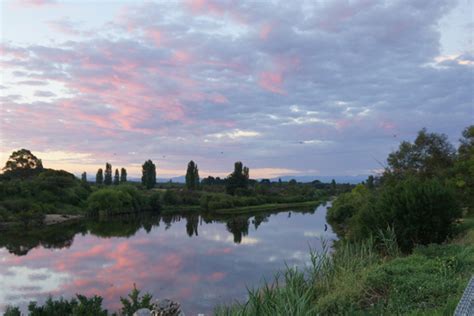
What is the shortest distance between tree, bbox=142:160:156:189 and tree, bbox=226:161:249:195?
19.7 metres

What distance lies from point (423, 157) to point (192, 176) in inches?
3193

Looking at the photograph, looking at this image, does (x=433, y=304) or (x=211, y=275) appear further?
(x=211, y=275)

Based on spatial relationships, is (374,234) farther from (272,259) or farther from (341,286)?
(272,259)

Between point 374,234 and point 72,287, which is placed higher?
point 374,234

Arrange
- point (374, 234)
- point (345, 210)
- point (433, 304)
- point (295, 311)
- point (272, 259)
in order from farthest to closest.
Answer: point (345, 210) → point (272, 259) → point (374, 234) → point (433, 304) → point (295, 311)

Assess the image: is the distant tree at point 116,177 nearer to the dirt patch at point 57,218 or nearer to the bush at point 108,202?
the bush at point 108,202

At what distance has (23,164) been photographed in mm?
86188

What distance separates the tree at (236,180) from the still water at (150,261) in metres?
51.1

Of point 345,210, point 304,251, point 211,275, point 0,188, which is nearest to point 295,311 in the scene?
point 211,275

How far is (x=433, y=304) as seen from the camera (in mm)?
6133

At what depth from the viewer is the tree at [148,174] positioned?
351 feet

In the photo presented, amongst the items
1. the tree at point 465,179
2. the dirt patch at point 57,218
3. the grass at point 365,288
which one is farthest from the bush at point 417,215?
the dirt patch at point 57,218

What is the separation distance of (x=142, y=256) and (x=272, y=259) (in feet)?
37.3

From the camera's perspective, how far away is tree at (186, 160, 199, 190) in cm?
10362
